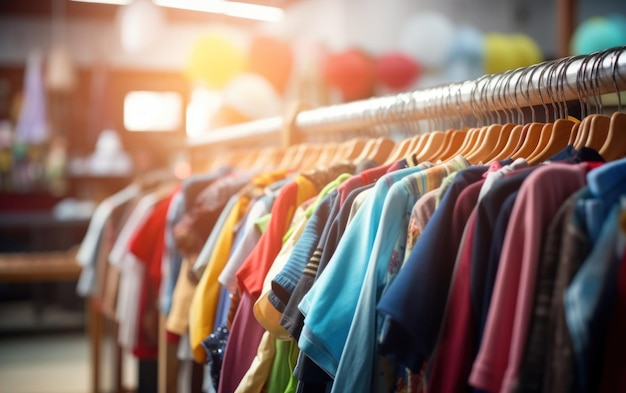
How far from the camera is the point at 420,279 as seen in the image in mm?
1006

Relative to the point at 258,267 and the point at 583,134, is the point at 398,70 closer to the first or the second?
the point at 258,267

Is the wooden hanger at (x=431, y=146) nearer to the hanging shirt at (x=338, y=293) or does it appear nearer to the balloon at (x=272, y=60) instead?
the hanging shirt at (x=338, y=293)

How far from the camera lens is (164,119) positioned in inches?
347

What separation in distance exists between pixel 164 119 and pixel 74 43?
134 cm

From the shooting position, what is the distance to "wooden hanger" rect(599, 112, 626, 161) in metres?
1.08

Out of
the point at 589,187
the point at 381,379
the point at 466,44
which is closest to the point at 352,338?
the point at 381,379

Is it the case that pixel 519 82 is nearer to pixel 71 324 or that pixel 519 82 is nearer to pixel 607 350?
pixel 607 350

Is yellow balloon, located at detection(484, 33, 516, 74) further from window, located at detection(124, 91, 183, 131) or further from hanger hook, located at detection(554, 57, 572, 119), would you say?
window, located at detection(124, 91, 183, 131)

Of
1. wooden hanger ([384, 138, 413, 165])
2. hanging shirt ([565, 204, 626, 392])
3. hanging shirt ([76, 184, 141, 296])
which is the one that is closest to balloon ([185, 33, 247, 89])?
hanging shirt ([76, 184, 141, 296])

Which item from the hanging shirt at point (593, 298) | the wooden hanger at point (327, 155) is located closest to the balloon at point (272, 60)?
the wooden hanger at point (327, 155)

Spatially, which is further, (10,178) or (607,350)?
(10,178)

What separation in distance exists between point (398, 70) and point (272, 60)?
102 cm

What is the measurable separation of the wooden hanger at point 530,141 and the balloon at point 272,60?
4322 millimetres

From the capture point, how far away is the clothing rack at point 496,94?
1091 mm
